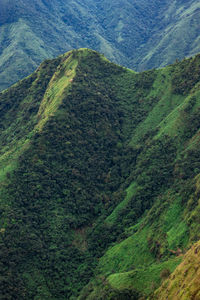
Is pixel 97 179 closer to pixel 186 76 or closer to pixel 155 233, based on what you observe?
pixel 155 233

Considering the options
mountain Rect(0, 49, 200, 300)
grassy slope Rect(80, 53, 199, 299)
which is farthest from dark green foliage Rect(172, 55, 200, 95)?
grassy slope Rect(80, 53, 199, 299)

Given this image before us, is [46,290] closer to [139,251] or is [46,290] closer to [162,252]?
[139,251]

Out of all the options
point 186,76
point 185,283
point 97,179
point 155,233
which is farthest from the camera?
point 186,76

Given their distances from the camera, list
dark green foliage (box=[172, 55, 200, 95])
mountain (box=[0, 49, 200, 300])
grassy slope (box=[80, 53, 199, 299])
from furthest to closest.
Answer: dark green foliage (box=[172, 55, 200, 95]), mountain (box=[0, 49, 200, 300]), grassy slope (box=[80, 53, 199, 299])

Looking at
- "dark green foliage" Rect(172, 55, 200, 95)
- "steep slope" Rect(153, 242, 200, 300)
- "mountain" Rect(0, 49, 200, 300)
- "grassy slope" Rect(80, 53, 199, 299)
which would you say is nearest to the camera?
"steep slope" Rect(153, 242, 200, 300)

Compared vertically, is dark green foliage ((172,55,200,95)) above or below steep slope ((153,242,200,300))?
above

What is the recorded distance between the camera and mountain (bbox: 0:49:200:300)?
99125 millimetres

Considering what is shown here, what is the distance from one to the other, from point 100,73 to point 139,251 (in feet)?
307

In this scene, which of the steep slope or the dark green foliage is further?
the dark green foliage

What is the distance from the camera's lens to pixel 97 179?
136875 mm

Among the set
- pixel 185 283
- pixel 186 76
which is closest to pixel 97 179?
pixel 186 76

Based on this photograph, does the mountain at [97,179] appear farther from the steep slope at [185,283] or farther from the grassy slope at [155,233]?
the steep slope at [185,283]

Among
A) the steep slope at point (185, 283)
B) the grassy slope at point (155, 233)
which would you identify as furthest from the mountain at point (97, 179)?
the steep slope at point (185, 283)

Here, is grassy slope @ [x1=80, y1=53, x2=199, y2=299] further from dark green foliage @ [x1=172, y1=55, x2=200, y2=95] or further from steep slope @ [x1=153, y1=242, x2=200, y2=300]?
steep slope @ [x1=153, y1=242, x2=200, y2=300]
